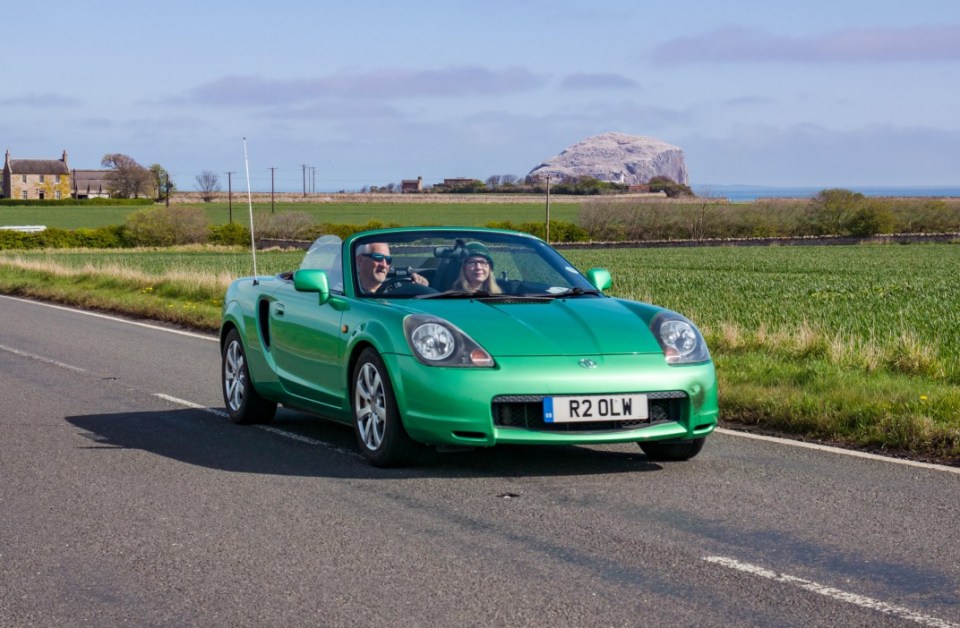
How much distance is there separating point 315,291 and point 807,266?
46619 mm

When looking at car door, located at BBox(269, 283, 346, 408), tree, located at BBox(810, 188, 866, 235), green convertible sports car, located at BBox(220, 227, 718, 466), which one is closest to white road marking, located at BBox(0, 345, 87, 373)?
car door, located at BBox(269, 283, 346, 408)

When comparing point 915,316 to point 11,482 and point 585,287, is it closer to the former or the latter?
point 585,287

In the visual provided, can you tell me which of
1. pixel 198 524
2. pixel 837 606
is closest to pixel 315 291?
pixel 198 524

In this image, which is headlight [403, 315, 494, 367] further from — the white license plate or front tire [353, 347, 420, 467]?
the white license plate

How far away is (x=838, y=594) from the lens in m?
4.93

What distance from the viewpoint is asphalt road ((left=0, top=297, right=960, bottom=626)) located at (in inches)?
189

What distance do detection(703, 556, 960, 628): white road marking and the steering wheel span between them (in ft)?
11.1

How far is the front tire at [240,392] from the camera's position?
31.7 ft

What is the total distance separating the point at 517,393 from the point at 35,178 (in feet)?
646

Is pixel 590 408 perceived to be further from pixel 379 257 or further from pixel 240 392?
pixel 240 392

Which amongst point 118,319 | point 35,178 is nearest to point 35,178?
point 35,178

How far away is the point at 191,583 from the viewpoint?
516cm

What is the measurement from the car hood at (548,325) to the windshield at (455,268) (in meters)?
0.36

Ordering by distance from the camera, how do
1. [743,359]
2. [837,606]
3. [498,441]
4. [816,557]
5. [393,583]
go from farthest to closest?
[743,359] → [498,441] → [816,557] → [393,583] → [837,606]
